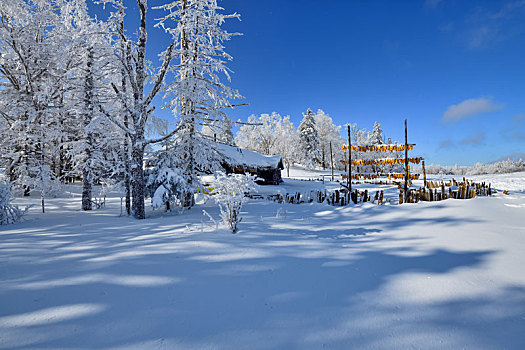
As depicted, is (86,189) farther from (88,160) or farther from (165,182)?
(165,182)

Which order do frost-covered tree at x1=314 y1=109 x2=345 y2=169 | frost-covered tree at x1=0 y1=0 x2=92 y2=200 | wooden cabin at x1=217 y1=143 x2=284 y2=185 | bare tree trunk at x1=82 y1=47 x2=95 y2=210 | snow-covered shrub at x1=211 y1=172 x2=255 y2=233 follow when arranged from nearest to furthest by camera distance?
snow-covered shrub at x1=211 y1=172 x2=255 y2=233 < bare tree trunk at x1=82 y1=47 x2=95 y2=210 < frost-covered tree at x1=0 y1=0 x2=92 y2=200 < wooden cabin at x1=217 y1=143 x2=284 y2=185 < frost-covered tree at x1=314 y1=109 x2=345 y2=169

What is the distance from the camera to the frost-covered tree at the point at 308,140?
41.4 m

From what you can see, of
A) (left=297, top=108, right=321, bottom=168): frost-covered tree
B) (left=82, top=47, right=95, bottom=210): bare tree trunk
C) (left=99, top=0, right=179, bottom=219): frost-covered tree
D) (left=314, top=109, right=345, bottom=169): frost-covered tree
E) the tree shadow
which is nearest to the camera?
the tree shadow

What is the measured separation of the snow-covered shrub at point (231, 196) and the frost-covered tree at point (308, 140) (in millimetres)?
37871

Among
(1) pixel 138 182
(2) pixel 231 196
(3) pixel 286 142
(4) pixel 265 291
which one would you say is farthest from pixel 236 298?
(3) pixel 286 142

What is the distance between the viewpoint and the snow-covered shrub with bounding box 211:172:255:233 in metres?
4.57

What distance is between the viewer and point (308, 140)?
136 ft

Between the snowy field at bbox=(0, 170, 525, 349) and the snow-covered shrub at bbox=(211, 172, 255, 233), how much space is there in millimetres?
498

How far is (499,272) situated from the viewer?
8.73 feet

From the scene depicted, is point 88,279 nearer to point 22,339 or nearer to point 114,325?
point 22,339

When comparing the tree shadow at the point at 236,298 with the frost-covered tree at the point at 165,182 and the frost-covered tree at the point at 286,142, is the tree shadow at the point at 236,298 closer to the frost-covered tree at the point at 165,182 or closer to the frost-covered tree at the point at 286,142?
the frost-covered tree at the point at 165,182

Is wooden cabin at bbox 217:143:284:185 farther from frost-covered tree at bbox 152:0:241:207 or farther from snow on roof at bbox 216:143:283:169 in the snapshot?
frost-covered tree at bbox 152:0:241:207

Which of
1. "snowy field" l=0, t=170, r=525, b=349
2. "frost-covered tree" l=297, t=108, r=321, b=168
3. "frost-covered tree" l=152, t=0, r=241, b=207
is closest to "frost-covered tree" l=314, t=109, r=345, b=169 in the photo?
"frost-covered tree" l=297, t=108, r=321, b=168

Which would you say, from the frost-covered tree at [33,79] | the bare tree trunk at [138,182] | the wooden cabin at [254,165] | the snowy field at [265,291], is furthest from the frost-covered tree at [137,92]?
the wooden cabin at [254,165]
